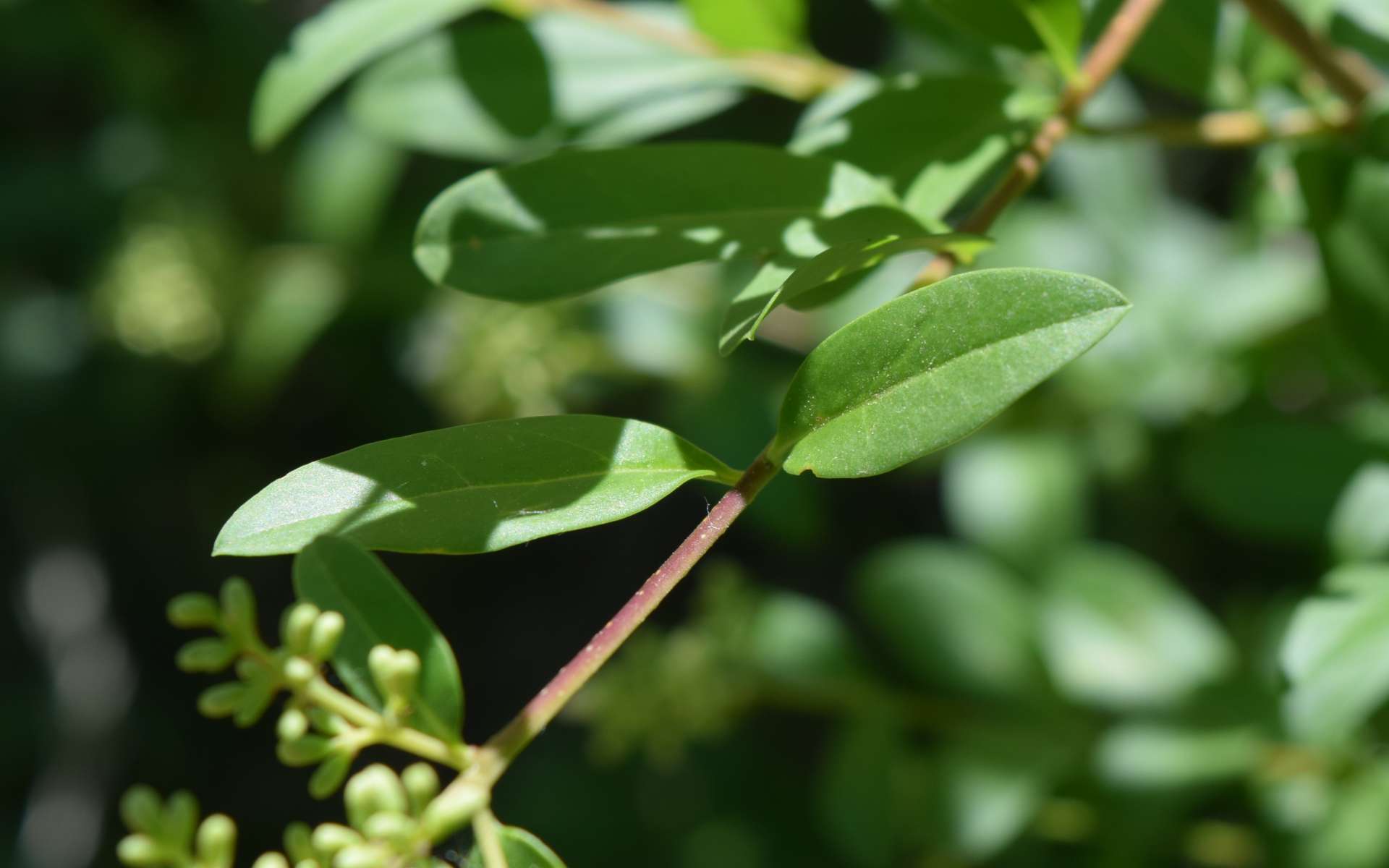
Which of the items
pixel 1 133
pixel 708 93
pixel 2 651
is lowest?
pixel 2 651

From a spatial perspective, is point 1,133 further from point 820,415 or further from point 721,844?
point 820,415

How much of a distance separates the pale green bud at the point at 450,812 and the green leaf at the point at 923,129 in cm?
57

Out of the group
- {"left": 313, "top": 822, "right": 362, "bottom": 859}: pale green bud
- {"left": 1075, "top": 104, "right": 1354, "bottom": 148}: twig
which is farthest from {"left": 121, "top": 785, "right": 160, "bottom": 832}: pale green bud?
{"left": 1075, "top": 104, "right": 1354, "bottom": 148}: twig

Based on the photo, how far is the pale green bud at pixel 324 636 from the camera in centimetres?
79

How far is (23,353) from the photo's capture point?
3.39m

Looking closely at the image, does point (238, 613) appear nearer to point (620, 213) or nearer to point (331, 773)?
point (331, 773)

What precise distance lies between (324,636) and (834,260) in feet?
1.26

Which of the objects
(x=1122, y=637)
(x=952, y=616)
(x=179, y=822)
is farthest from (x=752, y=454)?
(x=179, y=822)

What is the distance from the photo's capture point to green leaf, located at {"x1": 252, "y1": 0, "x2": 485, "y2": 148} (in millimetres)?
1241

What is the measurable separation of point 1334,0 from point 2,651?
12.8ft

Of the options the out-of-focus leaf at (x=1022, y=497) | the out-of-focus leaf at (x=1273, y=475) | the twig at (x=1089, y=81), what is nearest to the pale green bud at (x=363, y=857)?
the twig at (x=1089, y=81)

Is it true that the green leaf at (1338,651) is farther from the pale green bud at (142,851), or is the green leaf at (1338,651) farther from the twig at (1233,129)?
the pale green bud at (142,851)

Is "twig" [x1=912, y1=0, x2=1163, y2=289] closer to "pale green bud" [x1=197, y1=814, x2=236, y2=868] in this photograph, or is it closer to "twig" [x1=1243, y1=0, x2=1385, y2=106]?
"twig" [x1=1243, y1=0, x2=1385, y2=106]

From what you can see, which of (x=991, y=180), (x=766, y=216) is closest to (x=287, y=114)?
(x=766, y=216)
